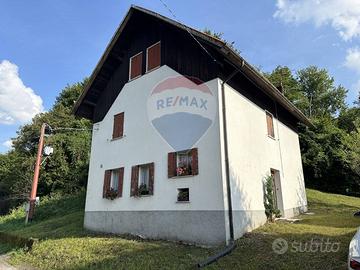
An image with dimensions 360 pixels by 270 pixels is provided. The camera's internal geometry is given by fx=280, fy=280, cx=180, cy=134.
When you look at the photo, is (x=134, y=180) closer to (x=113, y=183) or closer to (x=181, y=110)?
(x=113, y=183)

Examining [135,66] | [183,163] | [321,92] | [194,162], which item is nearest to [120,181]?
[183,163]

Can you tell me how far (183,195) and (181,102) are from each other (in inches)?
135

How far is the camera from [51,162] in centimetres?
2555

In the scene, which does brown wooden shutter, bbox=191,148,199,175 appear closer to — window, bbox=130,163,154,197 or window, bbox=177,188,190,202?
window, bbox=177,188,190,202

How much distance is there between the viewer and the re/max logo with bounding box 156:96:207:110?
9914mm

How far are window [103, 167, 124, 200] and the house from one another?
0.06 meters

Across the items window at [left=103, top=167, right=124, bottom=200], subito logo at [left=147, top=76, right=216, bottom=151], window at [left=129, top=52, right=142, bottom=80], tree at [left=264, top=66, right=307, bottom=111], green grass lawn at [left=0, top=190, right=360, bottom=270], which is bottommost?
green grass lawn at [left=0, top=190, right=360, bottom=270]

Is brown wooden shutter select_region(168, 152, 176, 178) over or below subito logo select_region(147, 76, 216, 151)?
below

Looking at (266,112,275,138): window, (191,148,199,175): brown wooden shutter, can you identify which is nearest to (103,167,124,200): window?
(191,148,199,175): brown wooden shutter

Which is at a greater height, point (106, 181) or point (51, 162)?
point (51, 162)

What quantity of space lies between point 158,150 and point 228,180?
3106 millimetres

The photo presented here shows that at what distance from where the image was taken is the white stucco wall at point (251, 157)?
9.27m

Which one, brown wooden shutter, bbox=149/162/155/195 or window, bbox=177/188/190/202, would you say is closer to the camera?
window, bbox=177/188/190/202

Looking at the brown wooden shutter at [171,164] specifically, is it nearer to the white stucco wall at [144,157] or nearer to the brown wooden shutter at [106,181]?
the white stucco wall at [144,157]
